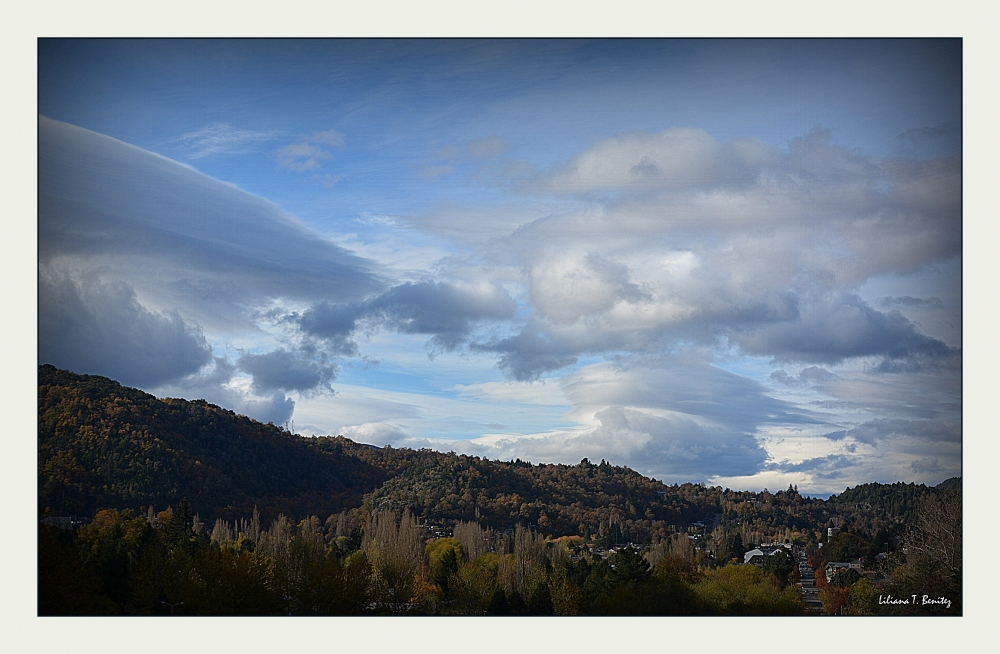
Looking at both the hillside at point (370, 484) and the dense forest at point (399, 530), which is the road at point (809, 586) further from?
the hillside at point (370, 484)

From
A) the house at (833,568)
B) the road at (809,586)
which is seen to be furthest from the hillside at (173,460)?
the house at (833,568)

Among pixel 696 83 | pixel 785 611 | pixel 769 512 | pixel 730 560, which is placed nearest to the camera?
pixel 785 611

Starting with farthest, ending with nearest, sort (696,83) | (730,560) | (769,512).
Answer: (769,512), (730,560), (696,83)

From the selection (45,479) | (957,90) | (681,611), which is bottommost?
(681,611)

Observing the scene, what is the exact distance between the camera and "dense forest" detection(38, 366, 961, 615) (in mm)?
16375

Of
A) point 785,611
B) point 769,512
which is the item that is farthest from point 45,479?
point 769,512

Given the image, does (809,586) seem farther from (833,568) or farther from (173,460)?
(173,460)

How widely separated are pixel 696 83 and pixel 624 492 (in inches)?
416

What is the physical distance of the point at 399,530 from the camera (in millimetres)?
20531

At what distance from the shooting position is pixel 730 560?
19.8 m

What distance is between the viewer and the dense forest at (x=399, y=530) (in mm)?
16375

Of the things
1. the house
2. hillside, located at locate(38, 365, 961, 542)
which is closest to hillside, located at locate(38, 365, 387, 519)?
hillside, located at locate(38, 365, 961, 542)

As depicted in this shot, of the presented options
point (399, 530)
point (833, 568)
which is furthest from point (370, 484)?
point (833, 568)

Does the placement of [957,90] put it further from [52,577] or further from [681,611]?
[52,577]
